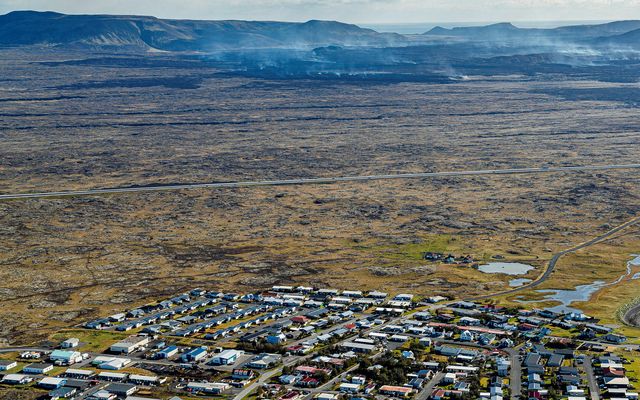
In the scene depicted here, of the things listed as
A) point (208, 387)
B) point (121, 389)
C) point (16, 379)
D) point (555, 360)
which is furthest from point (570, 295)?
point (16, 379)

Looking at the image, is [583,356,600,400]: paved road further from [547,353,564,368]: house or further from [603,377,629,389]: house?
[547,353,564,368]: house

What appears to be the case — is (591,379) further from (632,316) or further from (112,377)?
(112,377)

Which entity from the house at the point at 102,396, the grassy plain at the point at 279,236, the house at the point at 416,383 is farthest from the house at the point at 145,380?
the house at the point at 416,383

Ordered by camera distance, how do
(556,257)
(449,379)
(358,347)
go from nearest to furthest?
1. (449,379)
2. (358,347)
3. (556,257)

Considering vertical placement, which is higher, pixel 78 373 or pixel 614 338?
pixel 78 373

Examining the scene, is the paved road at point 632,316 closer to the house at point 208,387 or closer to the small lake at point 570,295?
the small lake at point 570,295

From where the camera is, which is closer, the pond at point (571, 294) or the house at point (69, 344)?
the house at point (69, 344)
